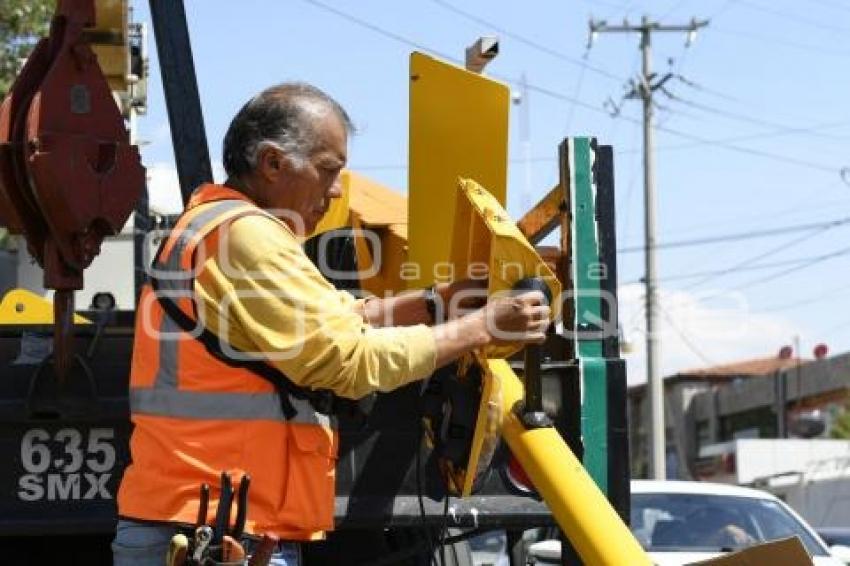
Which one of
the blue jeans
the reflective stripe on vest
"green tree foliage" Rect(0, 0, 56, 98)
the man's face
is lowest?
the blue jeans

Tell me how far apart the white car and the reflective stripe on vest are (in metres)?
5.82

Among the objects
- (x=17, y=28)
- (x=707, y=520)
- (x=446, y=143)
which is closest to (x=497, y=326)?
(x=446, y=143)

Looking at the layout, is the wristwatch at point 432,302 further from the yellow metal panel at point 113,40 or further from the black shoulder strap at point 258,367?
the yellow metal panel at point 113,40

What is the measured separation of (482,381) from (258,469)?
71 cm

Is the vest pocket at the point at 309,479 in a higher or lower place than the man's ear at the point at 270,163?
lower

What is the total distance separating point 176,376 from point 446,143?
1.21 metres

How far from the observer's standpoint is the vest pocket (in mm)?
3273

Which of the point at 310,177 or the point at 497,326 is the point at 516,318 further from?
the point at 310,177

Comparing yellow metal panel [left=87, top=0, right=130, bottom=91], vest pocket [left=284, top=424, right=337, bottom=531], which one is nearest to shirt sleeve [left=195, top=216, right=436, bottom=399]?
vest pocket [left=284, top=424, right=337, bottom=531]

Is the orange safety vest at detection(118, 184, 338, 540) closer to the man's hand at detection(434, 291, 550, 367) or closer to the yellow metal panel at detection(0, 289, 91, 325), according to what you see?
the man's hand at detection(434, 291, 550, 367)

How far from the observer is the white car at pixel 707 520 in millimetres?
9055

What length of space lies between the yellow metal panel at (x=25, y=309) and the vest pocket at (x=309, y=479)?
1961 mm

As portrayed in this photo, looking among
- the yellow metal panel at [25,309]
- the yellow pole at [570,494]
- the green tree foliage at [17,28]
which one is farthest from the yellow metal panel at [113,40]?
the green tree foliage at [17,28]

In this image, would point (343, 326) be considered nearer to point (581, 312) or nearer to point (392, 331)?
point (392, 331)
